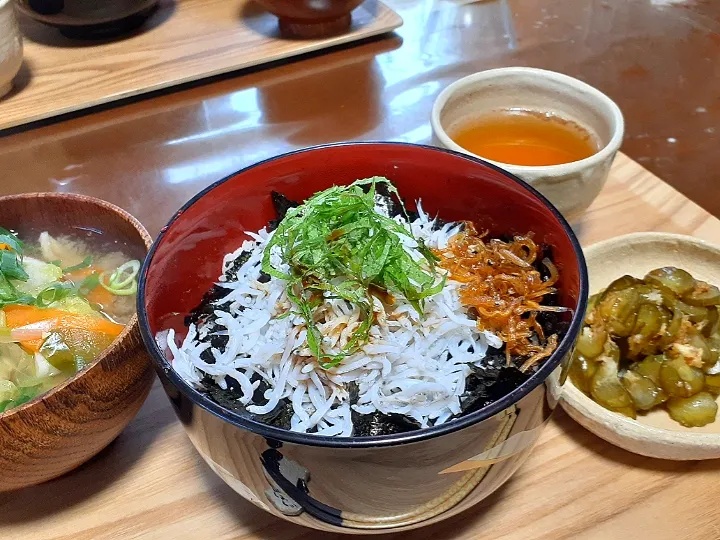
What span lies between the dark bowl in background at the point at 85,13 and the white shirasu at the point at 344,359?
1.28m

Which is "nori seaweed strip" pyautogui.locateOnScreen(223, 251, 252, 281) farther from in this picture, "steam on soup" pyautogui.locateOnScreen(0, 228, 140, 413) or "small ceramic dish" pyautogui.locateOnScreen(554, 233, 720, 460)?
"small ceramic dish" pyautogui.locateOnScreen(554, 233, 720, 460)

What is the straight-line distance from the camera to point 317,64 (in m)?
1.76

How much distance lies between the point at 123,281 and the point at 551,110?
2.66 feet

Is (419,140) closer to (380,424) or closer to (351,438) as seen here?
(380,424)

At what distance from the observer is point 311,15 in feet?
5.66

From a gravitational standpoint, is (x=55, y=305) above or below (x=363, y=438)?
below

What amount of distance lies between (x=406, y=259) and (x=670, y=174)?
50.7 inches

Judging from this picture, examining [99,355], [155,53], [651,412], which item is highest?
[99,355]

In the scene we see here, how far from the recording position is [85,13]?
69.4 inches

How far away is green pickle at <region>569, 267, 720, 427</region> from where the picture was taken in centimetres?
90

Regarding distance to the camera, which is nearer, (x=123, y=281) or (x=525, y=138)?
(x=123, y=281)

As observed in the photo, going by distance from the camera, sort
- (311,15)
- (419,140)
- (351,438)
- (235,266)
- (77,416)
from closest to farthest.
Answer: (351,438) < (77,416) < (235,266) < (419,140) < (311,15)

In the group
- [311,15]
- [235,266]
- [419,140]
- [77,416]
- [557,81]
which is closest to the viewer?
[77,416]

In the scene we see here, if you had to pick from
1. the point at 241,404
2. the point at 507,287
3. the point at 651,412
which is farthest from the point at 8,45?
the point at 651,412
